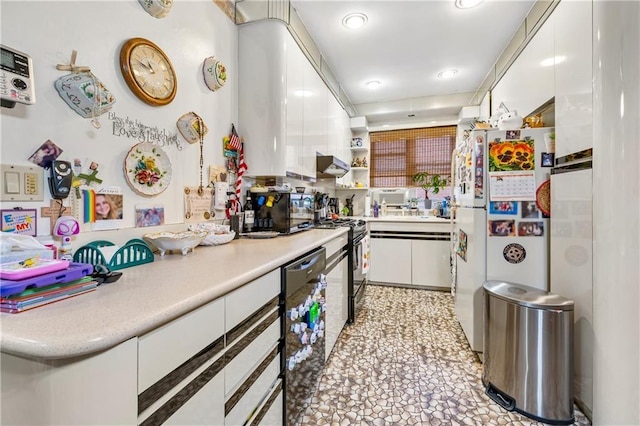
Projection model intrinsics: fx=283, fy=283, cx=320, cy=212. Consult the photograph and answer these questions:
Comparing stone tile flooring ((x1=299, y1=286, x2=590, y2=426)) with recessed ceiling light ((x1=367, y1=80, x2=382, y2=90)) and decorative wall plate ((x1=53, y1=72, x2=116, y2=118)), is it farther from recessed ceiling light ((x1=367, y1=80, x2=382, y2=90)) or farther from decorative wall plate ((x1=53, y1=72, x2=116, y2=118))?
recessed ceiling light ((x1=367, y1=80, x2=382, y2=90))

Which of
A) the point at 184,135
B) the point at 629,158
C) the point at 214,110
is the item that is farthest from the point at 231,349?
the point at 629,158

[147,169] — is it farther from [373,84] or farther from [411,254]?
[411,254]

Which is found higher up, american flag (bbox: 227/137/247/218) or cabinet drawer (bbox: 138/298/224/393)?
american flag (bbox: 227/137/247/218)

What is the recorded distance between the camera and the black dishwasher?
4.25ft

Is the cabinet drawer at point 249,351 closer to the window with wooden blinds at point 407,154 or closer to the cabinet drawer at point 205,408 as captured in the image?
the cabinet drawer at point 205,408

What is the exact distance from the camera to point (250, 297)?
101cm

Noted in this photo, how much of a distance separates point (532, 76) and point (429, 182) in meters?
2.06

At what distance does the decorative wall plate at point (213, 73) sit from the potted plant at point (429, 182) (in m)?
3.16

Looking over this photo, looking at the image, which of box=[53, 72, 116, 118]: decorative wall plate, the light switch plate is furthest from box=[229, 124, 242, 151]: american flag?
the light switch plate

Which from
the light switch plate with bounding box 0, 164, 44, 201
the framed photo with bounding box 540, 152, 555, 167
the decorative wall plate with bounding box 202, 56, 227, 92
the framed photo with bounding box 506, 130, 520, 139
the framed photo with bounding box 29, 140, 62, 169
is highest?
the decorative wall plate with bounding box 202, 56, 227, 92

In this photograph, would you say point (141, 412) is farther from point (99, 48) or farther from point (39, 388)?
point (99, 48)

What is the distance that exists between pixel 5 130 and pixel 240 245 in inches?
39.6

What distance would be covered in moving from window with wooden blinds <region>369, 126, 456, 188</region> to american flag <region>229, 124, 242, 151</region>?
2935mm

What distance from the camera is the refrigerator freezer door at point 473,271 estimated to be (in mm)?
1986
